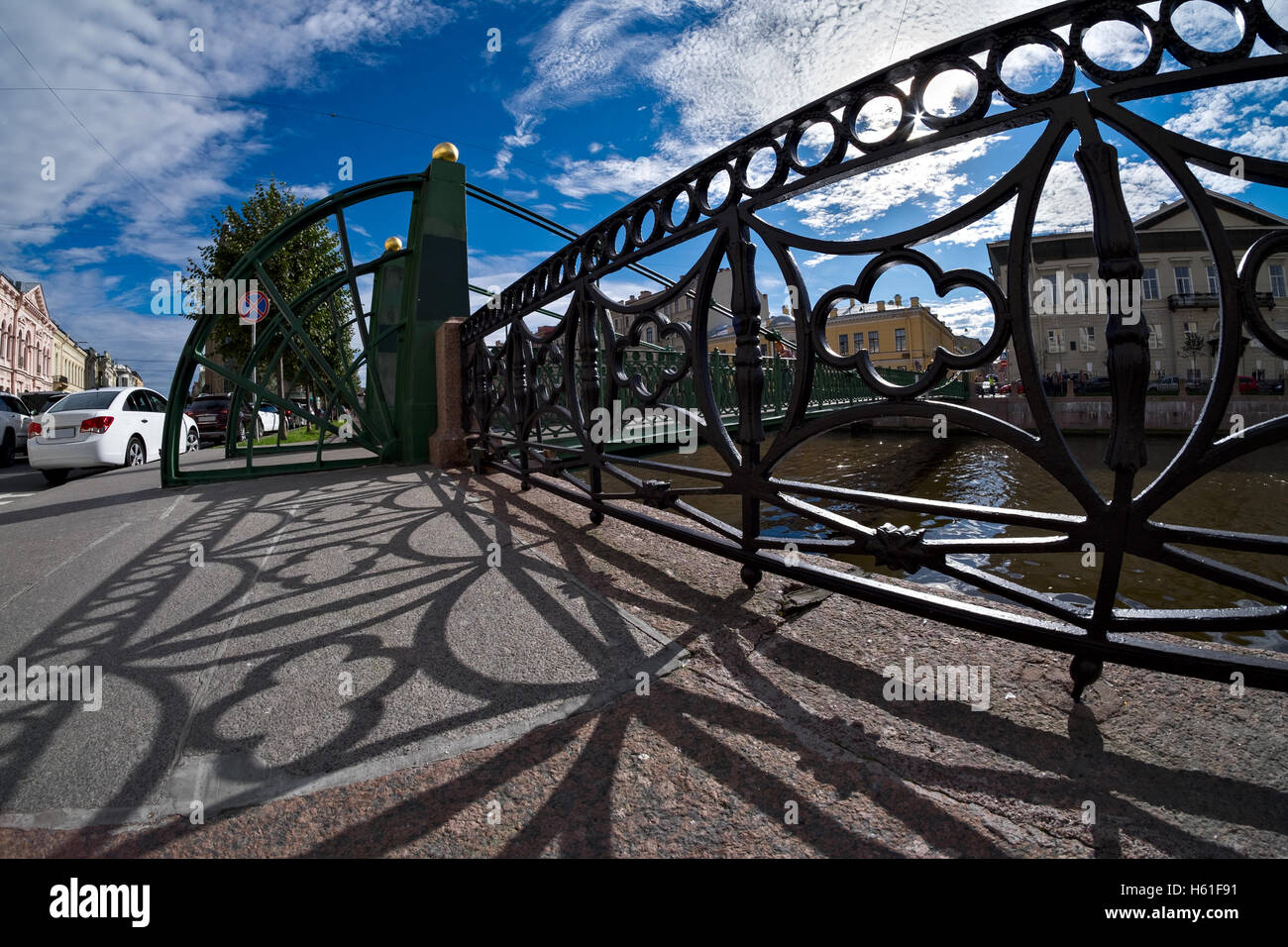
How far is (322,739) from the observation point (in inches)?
57.7

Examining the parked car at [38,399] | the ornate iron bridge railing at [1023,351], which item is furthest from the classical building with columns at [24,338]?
the ornate iron bridge railing at [1023,351]

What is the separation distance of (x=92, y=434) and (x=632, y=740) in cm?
1034

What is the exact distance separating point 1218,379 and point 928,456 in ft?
44.3

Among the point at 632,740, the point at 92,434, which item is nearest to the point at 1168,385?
the point at 632,740

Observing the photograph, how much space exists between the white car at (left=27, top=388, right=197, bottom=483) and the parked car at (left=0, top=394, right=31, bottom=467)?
441 cm

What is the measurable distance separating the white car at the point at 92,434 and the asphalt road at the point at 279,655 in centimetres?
582

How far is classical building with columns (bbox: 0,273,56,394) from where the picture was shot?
1781 inches

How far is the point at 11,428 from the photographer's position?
1210 centimetres

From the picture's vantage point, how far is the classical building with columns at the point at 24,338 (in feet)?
148

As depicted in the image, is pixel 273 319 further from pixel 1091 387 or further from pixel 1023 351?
pixel 1091 387

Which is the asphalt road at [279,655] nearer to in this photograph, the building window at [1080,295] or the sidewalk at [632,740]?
the sidewalk at [632,740]

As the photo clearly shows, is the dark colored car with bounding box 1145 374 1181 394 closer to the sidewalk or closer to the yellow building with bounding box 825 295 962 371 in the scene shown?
the yellow building with bounding box 825 295 962 371
